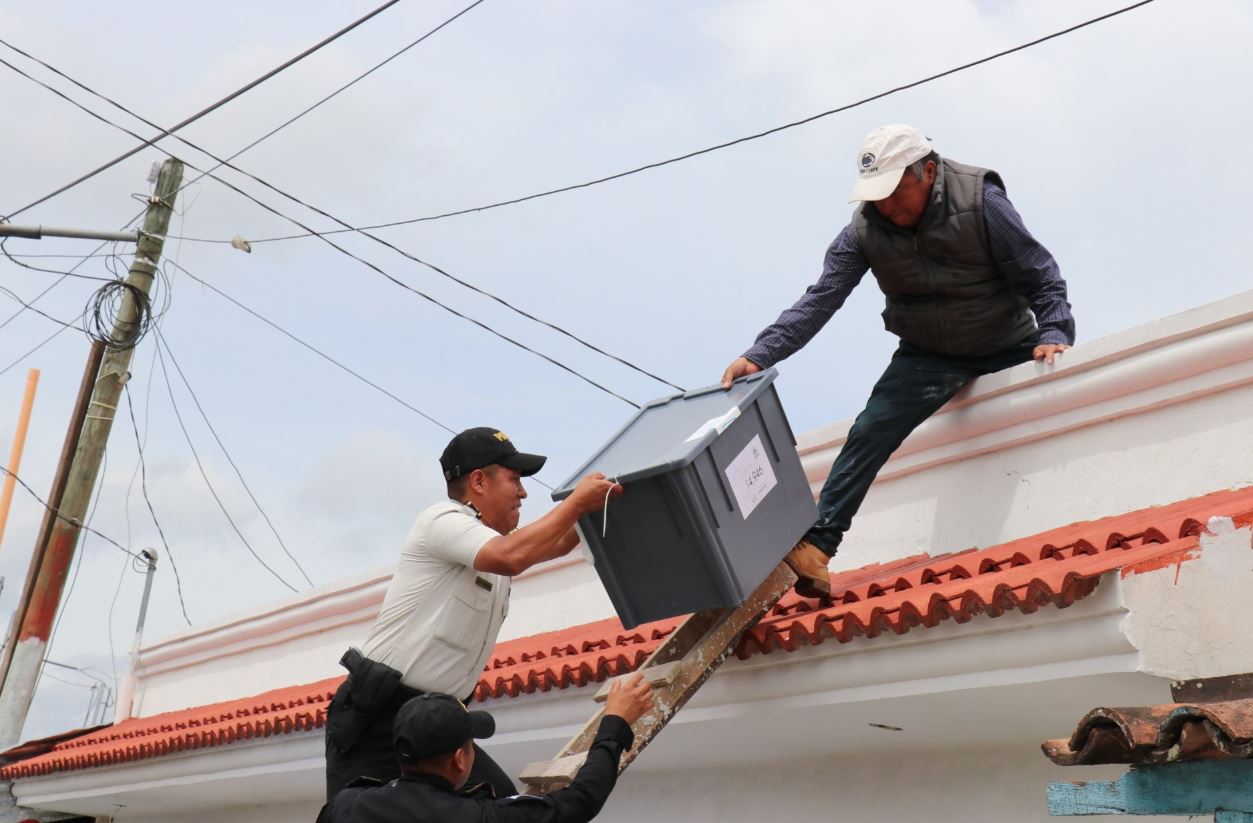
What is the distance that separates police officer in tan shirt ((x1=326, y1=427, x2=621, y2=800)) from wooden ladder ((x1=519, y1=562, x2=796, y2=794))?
12.2 inches

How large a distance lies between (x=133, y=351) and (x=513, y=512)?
934 centimetres

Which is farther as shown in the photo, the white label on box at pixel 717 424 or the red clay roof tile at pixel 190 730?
the red clay roof tile at pixel 190 730

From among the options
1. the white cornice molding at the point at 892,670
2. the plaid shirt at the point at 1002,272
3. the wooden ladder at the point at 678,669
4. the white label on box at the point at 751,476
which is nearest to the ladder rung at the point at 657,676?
the wooden ladder at the point at 678,669

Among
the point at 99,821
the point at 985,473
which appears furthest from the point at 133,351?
the point at 985,473

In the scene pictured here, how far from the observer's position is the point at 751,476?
4578 millimetres

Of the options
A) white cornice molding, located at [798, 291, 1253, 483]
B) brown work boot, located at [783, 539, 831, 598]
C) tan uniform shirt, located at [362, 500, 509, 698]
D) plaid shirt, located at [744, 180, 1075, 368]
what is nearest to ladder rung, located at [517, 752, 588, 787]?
tan uniform shirt, located at [362, 500, 509, 698]

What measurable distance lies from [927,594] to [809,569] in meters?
0.65

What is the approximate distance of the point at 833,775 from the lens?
5.50 meters

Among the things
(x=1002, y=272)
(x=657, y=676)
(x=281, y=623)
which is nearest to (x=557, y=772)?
(x=657, y=676)

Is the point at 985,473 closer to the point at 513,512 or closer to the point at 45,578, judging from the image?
the point at 513,512

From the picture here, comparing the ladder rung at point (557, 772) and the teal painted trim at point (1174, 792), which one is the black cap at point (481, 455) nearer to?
the ladder rung at point (557, 772)

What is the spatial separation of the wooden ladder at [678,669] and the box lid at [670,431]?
1.91 feet

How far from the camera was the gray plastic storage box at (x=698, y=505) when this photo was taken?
4285 millimetres

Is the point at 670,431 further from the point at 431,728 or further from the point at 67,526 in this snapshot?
the point at 67,526
